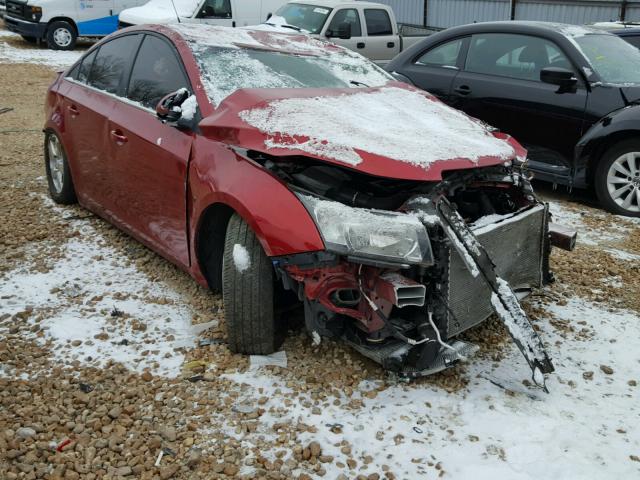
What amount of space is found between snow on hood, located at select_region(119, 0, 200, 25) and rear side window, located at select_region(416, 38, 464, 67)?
25.7 ft

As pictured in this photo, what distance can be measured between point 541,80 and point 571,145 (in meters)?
0.69

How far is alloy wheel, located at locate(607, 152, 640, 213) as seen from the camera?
5.87 meters

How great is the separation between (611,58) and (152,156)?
4748 mm

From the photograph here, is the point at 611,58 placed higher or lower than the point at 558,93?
higher

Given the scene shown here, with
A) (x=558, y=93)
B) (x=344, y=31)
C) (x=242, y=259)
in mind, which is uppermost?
(x=344, y=31)

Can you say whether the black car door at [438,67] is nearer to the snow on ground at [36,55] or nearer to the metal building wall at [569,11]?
the metal building wall at [569,11]

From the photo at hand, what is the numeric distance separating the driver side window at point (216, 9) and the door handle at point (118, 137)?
1028cm

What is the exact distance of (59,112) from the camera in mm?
5402

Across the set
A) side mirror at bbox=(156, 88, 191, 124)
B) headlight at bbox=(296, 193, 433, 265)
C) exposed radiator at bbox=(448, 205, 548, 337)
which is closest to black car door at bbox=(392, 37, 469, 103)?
exposed radiator at bbox=(448, 205, 548, 337)

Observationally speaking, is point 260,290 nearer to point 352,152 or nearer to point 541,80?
point 352,152

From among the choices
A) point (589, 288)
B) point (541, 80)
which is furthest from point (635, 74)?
point (589, 288)

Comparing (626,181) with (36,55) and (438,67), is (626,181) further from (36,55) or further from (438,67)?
(36,55)

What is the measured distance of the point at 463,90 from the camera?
22.6 ft

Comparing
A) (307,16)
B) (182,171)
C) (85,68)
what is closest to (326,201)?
(182,171)
